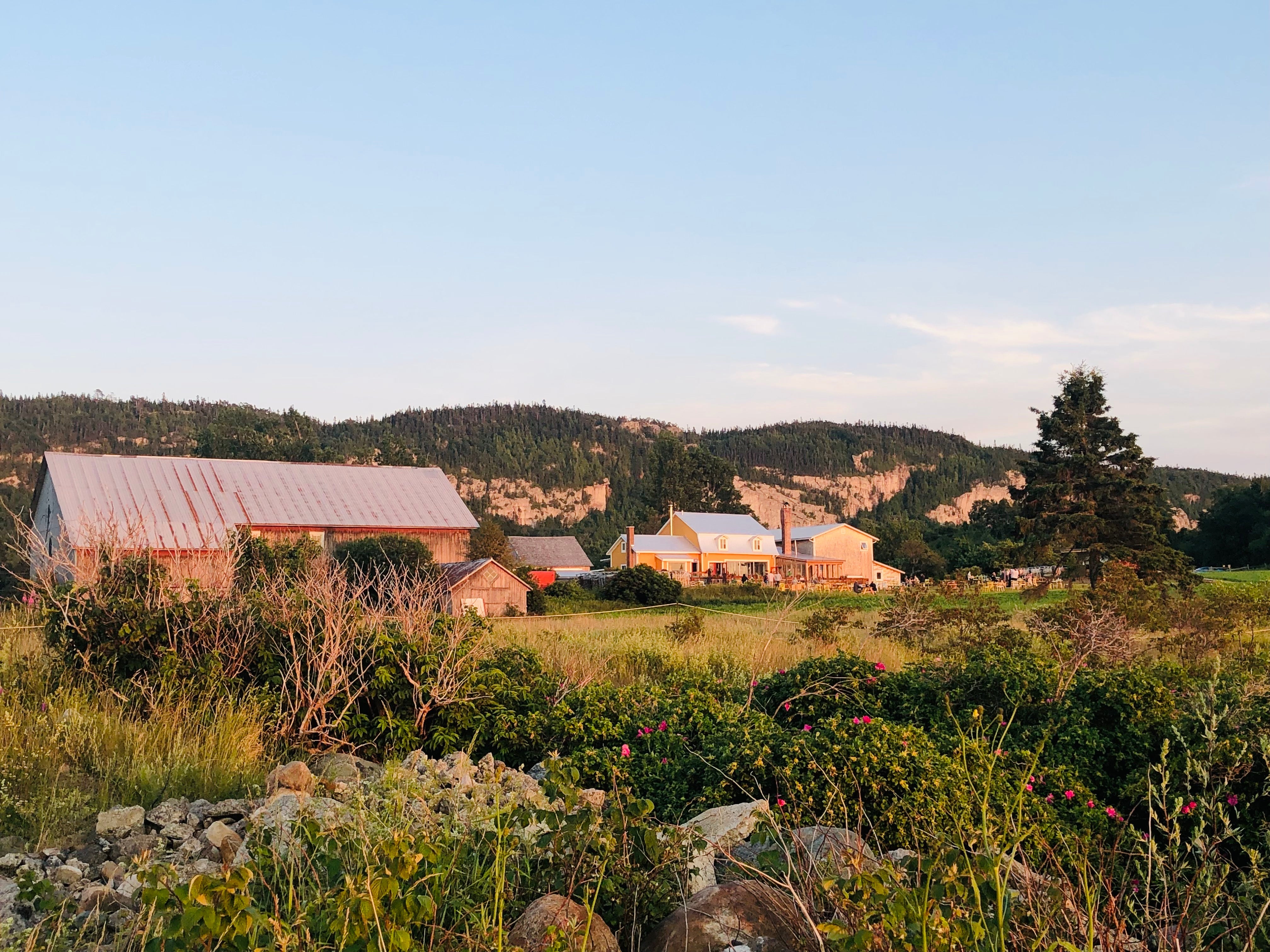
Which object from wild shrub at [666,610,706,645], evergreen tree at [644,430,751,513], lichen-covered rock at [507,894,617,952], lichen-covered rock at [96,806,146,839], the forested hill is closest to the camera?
lichen-covered rock at [507,894,617,952]

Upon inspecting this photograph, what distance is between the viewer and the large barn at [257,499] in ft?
102

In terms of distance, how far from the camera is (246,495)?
3412cm

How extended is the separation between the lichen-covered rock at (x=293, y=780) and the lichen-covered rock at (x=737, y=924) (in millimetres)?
3046

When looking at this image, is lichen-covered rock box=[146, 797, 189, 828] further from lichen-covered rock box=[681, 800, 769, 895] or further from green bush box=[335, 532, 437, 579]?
green bush box=[335, 532, 437, 579]

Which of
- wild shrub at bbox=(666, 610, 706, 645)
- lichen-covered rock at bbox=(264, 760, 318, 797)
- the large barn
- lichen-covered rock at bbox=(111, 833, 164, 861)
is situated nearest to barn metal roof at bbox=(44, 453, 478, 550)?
the large barn

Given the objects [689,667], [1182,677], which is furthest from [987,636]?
[1182,677]

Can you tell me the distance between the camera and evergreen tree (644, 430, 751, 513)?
3511 inches

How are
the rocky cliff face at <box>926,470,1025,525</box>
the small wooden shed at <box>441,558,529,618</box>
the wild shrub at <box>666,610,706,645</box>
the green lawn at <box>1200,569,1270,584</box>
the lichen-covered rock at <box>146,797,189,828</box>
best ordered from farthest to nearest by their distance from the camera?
the rocky cliff face at <box>926,470,1025,525</box> < the green lawn at <box>1200,569,1270,584</box> < the small wooden shed at <box>441,558,529,618</box> < the wild shrub at <box>666,610,706,645</box> < the lichen-covered rock at <box>146,797,189,828</box>

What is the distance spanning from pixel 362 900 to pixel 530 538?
2862 inches

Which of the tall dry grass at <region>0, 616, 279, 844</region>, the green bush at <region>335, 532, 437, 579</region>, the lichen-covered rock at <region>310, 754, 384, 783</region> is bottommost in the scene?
the green bush at <region>335, 532, 437, 579</region>

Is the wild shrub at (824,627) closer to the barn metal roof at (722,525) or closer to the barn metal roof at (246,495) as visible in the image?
the barn metal roof at (246,495)

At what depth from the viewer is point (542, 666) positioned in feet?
32.7

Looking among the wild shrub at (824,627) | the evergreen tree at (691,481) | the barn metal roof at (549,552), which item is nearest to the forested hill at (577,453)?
the evergreen tree at (691,481)

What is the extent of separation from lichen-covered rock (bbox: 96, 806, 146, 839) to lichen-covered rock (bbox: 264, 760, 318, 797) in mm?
732
